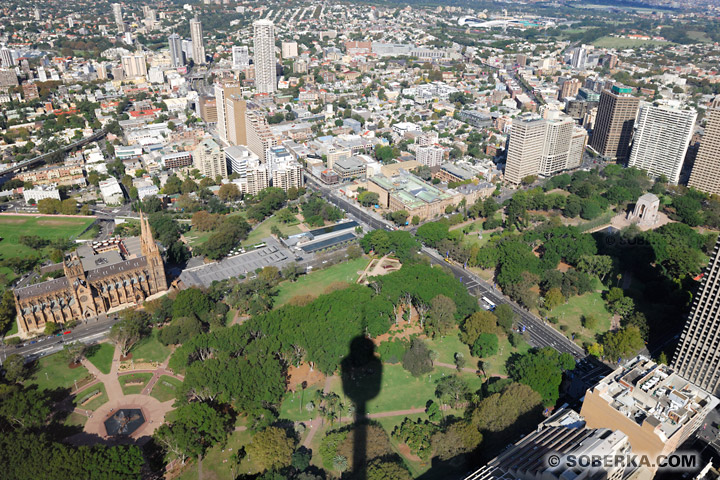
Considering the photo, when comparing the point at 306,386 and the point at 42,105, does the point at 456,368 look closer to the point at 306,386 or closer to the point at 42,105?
the point at 306,386

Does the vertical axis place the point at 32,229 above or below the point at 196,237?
below

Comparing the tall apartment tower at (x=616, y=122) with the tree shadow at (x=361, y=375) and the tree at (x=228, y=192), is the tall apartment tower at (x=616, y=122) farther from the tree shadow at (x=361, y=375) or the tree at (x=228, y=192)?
the tree shadow at (x=361, y=375)

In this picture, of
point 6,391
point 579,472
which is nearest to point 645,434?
point 579,472

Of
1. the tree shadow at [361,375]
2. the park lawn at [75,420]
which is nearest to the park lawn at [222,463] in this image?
the tree shadow at [361,375]

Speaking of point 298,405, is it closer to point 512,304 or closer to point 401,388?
point 401,388

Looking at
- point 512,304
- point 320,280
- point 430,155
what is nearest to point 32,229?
point 320,280
